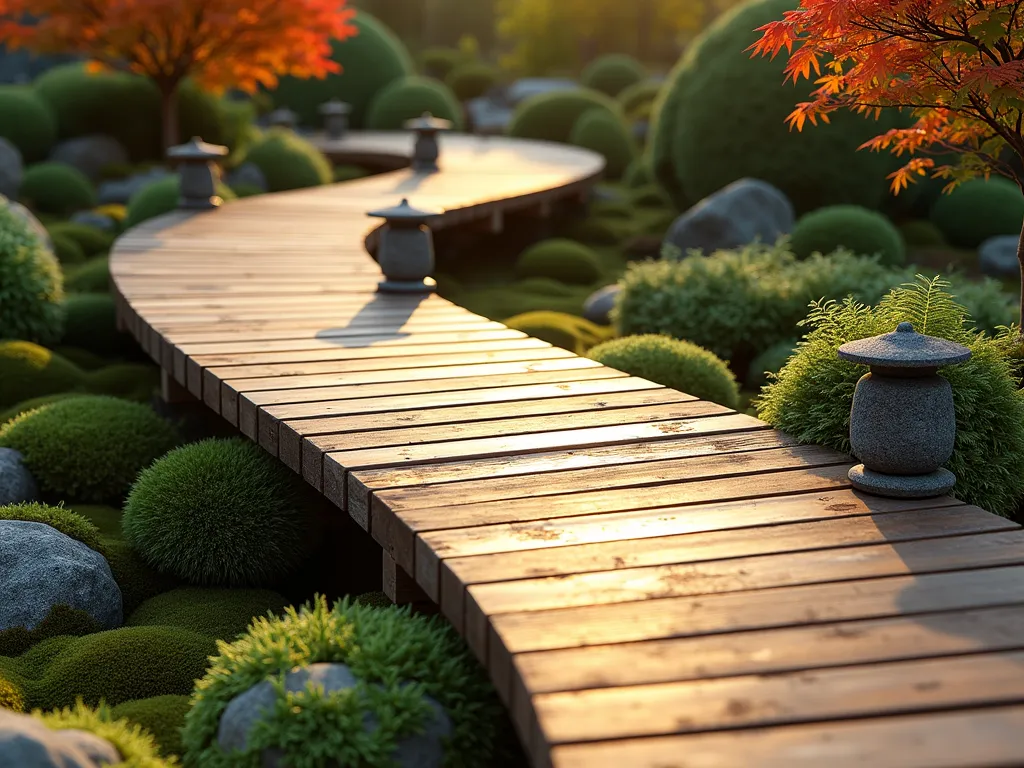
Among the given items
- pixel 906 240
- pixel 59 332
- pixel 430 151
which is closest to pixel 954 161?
pixel 906 240

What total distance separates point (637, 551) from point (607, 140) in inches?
759

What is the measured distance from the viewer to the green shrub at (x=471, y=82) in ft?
119

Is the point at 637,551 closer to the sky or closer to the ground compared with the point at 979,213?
closer to the sky

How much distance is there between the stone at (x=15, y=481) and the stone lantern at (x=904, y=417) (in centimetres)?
415

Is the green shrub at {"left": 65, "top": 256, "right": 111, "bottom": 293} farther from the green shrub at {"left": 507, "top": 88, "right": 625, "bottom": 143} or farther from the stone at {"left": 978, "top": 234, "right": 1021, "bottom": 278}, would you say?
the green shrub at {"left": 507, "top": 88, "right": 625, "bottom": 143}

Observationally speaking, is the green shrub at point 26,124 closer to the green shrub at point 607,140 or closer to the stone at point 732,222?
the green shrub at point 607,140

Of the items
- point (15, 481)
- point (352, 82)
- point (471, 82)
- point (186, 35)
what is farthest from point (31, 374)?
point (471, 82)

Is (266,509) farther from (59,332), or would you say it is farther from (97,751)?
(59,332)

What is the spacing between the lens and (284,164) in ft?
53.0

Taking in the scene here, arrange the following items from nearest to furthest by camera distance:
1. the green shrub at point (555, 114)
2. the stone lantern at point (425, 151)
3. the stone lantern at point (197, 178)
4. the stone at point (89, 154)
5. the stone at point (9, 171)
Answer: the stone lantern at point (197, 178), the stone at point (9, 171), the stone lantern at point (425, 151), the stone at point (89, 154), the green shrub at point (555, 114)

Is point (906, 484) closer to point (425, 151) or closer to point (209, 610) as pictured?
point (209, 610)

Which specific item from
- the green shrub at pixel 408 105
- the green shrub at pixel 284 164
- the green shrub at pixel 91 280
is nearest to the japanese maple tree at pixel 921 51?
the green shrub at pixel 91 280

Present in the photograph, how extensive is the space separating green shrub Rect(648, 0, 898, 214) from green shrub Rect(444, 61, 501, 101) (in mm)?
21930

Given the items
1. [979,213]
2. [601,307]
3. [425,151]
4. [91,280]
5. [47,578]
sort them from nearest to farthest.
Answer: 1. [47,578]
2. [91,280]
3. [601,307]
4. [979,213]
5. [425,151]
